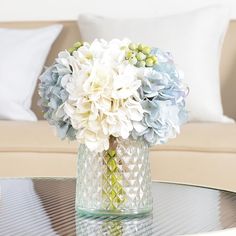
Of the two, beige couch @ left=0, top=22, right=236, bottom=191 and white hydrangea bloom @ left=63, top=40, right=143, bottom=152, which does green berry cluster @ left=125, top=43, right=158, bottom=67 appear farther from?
beige couch @ left=0, top=22, right=236, bottom=191

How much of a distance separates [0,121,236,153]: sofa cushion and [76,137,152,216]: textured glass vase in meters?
0.75

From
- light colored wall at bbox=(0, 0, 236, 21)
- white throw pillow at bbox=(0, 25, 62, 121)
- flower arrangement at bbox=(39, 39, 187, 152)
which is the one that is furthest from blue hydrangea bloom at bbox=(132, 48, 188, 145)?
light colored wall at bbox=(0, 0, 236, 21)

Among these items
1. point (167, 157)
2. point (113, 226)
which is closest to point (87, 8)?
point (167, 157)

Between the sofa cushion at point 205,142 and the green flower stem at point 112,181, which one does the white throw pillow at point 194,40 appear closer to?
the sofa cushion at point 205,142

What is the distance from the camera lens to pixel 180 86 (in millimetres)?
1226

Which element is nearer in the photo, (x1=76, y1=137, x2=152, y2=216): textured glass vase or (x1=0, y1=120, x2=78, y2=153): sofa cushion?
(x1=76, y1=137, x2=152, y2=216): textured glass vase

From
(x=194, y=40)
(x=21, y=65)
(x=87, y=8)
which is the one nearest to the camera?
(x=194, y=40)

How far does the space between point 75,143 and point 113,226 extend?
927 millimetres

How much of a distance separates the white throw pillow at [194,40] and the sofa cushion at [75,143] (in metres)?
A: 0.40

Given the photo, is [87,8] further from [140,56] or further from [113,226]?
[113,226]

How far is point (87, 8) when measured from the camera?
3068 mm

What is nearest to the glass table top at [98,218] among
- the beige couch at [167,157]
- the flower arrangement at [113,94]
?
the flower arrangement at [113,94]

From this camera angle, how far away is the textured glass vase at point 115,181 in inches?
48.0

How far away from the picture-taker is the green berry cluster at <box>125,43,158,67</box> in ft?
3.91
